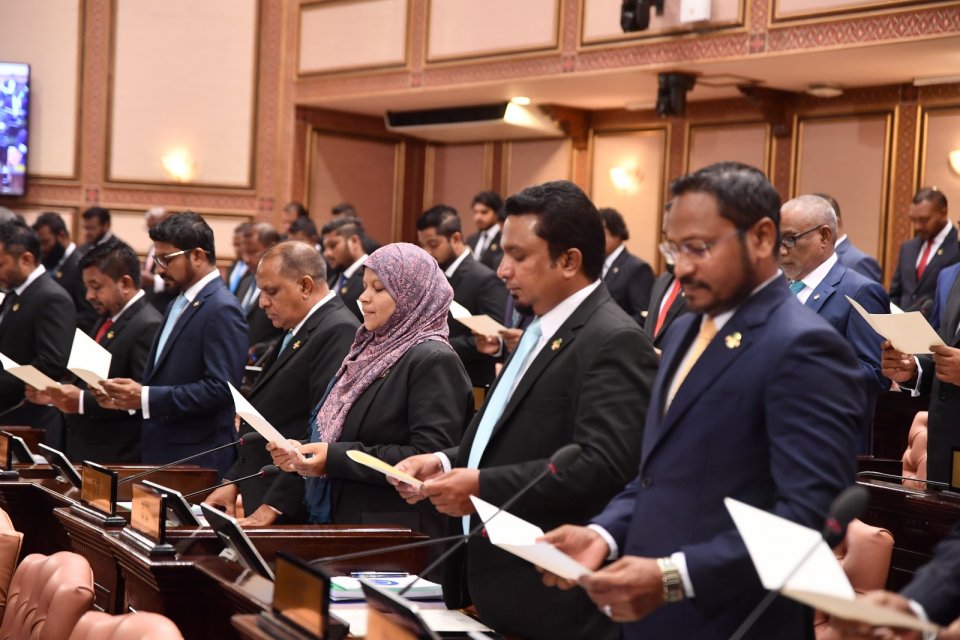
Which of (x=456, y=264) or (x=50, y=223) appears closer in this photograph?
(x=456, y=264)

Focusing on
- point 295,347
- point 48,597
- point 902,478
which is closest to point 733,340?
point 48,597

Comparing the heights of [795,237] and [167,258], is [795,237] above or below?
above

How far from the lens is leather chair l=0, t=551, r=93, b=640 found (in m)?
2.33

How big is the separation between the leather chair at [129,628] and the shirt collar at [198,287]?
82.5 inches

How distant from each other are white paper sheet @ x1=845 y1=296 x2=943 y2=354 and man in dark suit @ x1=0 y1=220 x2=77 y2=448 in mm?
3325

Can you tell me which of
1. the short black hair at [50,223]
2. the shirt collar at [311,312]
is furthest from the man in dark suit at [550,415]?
the short black hair at [50,223]

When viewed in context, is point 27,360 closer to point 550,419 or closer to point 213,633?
point 213,633

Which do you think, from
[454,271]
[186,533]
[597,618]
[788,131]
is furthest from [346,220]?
[597,618]

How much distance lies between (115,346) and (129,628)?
266cm

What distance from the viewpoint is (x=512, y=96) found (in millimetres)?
9492

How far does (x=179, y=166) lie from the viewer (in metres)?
11.3

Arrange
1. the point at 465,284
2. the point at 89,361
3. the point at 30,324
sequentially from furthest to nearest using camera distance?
the point at 465,284
the point at 30,324
the point at 89,361

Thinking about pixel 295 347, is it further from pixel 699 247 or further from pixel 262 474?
pixel 699 247

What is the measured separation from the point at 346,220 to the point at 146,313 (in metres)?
2.71
